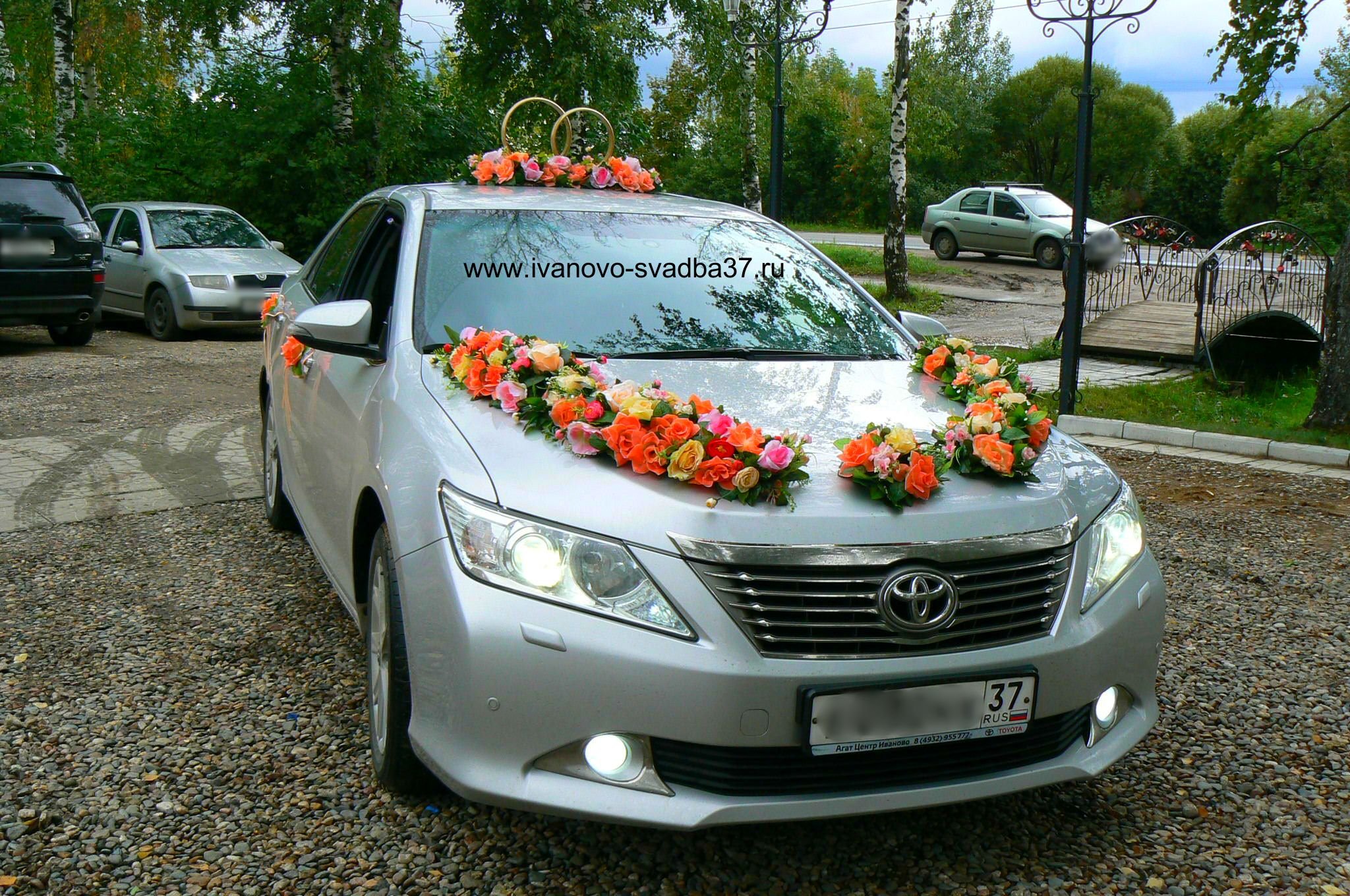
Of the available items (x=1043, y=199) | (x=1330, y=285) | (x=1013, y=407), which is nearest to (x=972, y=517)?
(x=1013, y=407)

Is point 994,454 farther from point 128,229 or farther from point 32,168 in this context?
point 128,229

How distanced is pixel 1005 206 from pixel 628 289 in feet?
73.4

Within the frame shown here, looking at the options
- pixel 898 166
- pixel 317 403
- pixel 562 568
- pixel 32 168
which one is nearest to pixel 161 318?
pixel 32 168

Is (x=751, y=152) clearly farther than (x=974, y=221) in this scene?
No

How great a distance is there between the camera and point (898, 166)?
1783cm

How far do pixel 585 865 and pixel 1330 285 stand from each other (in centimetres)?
818

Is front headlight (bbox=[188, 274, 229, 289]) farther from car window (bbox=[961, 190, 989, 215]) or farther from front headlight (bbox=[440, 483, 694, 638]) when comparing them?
car window (bbox=[961, 190, 989, 215])

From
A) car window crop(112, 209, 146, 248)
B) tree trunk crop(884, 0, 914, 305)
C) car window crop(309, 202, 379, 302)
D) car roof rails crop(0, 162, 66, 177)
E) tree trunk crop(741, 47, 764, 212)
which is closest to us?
car window crop(309, 202, 379, 302)

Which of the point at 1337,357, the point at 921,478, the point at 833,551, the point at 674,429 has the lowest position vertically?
the point at 1337,357

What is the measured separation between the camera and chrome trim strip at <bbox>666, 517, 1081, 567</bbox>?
8.44 feet

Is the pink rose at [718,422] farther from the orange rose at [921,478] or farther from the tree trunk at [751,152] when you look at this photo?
the tree trunk at [751,152]

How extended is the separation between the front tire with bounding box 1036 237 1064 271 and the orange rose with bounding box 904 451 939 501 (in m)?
22.4

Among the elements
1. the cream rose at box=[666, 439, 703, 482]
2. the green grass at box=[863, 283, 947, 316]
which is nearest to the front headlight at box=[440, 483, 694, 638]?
the cream rose at box=[666, 439, 703, 482]

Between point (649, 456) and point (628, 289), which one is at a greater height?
point (628, 289)
